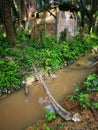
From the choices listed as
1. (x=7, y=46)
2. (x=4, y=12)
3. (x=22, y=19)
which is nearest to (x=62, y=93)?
(x=7, y=46)

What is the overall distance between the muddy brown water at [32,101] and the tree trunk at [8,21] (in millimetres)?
3681

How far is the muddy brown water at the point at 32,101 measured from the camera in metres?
7.93

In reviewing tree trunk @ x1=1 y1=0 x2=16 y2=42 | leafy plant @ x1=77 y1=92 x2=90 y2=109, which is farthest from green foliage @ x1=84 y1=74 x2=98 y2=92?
tree trunk @ x1=1 y1=0 x2=16 y2=42

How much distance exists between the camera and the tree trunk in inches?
485

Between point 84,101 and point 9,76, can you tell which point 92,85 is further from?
point 9,76

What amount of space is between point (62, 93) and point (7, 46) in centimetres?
505

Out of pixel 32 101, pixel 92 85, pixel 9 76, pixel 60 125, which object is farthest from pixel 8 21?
pixel 60 125

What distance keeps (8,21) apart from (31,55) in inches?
98.8

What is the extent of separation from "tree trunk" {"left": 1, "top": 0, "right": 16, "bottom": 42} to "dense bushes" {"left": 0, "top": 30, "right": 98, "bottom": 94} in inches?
19.2

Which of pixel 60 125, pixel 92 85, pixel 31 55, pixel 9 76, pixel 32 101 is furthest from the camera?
pixel 31 55

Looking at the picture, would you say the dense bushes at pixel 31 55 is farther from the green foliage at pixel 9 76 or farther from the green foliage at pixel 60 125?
the green foliage at pixel 60 125

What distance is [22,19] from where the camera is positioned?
1781cm

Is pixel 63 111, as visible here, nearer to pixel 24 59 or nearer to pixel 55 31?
pixel 24 59

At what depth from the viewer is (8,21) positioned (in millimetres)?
12688
